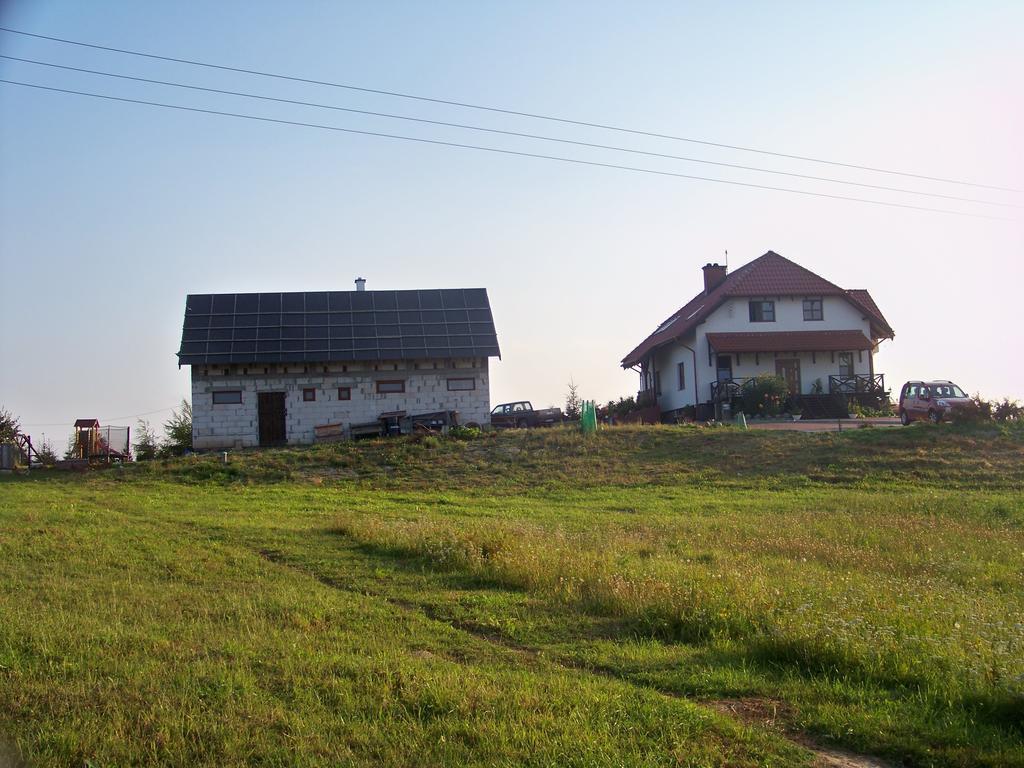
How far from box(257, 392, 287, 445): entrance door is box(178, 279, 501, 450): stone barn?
4 cm

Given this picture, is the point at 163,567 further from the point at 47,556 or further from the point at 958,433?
the point at 958,433

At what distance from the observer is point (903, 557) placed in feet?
42.5

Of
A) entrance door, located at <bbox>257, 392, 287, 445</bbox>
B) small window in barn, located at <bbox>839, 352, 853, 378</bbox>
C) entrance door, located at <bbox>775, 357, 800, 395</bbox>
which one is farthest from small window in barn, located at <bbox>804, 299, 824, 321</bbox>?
entrance door, located at <bbox>257, 392, 287, 445</bbox>

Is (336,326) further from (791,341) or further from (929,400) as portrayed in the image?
(929,400)

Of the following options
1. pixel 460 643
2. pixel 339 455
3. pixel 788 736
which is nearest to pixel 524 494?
pixel 339 455

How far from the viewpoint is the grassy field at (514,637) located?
556 centimetres

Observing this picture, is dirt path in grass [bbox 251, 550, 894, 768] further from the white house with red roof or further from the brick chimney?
the brick chimney

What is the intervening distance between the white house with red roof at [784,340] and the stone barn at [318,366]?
984 centimetres

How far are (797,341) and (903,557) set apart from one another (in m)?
28.6

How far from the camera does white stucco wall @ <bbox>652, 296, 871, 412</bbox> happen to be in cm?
4088

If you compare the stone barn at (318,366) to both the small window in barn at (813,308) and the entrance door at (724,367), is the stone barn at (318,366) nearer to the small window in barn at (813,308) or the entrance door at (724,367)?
the entrance door at (724,367)

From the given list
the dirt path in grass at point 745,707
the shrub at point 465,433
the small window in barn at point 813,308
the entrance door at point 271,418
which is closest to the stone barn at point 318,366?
the entrance door at point 271,418

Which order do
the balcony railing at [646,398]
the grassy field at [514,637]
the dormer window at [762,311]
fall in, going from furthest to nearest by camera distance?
1. the balcony railing at [646,398]
2. the dormer window at [762,311]
3. the grassy field at [514,637]

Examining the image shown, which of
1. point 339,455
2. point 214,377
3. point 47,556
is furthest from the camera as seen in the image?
point 214,377
